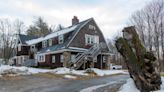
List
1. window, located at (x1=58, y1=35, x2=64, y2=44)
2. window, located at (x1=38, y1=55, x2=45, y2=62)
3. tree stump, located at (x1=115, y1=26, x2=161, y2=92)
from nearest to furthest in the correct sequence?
tree stump, located at (x1=115, y1=26, x2=161, y2=92) < window, located at (x1=58, y1=35, x2=64, y2=44) < window, located at (x1=38, y1=55, x2=45, y2=62)

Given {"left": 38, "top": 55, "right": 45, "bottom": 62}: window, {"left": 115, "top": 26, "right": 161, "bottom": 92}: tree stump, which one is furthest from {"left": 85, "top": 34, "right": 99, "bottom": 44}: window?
{"left": 115, "top": 26, "right": 161, "bottom": 92}: tree stump

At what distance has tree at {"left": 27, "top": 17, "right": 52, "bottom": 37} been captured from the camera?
202ft

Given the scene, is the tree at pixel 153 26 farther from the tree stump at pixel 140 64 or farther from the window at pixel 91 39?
the tree stump at pixel 140 64

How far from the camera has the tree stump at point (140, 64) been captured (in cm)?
932

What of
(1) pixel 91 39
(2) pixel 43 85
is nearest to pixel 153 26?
(1) pixel 91 39

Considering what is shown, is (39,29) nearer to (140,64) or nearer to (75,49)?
(75,49)

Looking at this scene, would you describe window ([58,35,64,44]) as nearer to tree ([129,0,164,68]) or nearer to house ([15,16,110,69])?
house ([15,16,110,69])

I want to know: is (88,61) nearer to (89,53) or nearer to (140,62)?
(89,53)

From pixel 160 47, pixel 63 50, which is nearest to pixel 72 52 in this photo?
pixel 63 50

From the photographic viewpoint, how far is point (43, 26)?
210ft

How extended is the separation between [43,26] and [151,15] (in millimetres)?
34671

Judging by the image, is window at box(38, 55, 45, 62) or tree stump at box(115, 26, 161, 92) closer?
tree stump at box(115, 26, 161, 92)

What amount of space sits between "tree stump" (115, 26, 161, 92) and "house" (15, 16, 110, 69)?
764 inches

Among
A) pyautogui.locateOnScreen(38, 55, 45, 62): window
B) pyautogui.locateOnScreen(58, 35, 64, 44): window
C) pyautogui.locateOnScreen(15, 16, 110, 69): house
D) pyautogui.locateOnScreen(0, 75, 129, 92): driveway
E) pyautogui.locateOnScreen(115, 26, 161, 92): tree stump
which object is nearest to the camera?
pyautogui.locateOnScreen(115, 26, 161, 92): tree stump
